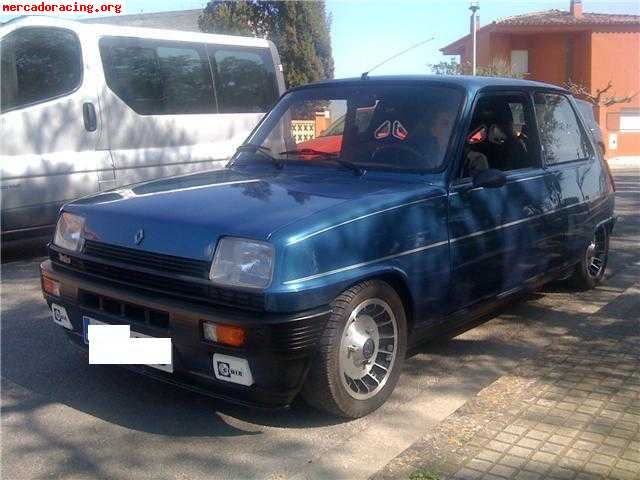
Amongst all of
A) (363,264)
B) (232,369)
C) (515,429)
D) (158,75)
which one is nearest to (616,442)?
(515,429)

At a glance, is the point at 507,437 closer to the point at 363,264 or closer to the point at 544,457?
the point at 544,457

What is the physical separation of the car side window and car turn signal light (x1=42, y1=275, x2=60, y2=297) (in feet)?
8.72

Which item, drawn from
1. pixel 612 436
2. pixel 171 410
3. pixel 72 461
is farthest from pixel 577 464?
pixel 72 461

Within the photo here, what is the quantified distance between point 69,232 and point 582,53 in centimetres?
3265

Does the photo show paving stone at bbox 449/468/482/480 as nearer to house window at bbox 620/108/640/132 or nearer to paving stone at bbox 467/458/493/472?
paving stone at bbox 467/458/493/472

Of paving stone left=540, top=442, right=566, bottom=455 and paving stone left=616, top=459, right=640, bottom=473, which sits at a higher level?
paving stone left=540, top=442, right=566, bottom=455

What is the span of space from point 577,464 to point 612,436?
1.30 ft

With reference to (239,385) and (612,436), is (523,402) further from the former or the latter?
(239,385)

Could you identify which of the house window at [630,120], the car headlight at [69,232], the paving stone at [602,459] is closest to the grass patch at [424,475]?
the paving stone at [602,459]

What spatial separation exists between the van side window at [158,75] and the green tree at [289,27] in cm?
1608

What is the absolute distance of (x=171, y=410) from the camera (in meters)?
3.97

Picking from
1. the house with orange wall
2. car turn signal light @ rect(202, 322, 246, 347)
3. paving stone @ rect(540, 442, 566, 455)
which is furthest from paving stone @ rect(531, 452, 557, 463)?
the house with orange wall

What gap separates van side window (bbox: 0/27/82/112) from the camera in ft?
24.3

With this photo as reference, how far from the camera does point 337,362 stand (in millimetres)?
3609
